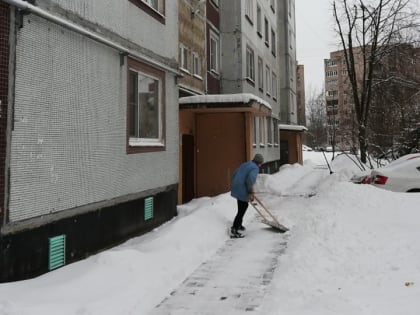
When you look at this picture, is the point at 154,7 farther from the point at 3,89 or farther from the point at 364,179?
the point at 364,179

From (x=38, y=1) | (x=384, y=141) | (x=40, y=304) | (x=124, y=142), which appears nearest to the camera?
(x=40, y=304)

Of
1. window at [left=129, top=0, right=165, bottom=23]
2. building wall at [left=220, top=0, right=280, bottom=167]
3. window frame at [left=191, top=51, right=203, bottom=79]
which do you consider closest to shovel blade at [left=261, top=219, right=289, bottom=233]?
window at [left=129, top=0, right=165, bottom=23]

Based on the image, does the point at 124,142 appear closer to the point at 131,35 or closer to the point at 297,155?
the point at 131,35

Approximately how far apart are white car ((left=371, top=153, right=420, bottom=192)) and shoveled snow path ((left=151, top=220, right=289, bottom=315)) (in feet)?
13.9

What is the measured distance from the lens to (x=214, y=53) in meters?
16.9

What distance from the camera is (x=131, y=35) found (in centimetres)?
823

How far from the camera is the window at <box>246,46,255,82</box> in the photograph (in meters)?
18.8

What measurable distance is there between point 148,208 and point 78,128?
10.1 feet

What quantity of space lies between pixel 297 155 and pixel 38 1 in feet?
95.8

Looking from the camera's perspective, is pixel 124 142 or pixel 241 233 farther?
pixel 241 233

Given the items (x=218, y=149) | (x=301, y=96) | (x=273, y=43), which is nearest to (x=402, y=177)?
(x=218, y=149)

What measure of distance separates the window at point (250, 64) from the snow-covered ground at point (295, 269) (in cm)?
1056

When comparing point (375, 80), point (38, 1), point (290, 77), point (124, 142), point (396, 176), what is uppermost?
point (290, 77)

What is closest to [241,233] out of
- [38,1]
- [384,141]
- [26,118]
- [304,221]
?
[304,221]
